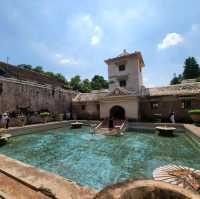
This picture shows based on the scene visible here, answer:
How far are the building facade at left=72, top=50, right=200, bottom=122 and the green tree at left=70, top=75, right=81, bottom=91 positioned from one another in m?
14.1

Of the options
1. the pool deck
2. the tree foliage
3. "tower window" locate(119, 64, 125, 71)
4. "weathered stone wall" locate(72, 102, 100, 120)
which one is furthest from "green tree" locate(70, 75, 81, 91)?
the tree foliage

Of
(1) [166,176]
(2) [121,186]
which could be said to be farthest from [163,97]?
(2) [121,186]

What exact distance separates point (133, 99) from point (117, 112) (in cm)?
356

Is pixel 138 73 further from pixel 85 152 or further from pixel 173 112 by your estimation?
pixel 85 152

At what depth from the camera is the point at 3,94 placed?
12.6 meters

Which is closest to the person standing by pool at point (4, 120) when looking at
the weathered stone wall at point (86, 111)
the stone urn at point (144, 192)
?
the weathered stone wall at point (86, 111)

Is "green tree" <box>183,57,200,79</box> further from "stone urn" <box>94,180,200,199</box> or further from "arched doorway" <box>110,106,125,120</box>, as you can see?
"stone urn" <box>94,180,200,199</box>

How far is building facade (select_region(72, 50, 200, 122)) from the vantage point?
14180 millimetres

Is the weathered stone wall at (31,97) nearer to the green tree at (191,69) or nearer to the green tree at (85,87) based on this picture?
the green tree at (85,87)

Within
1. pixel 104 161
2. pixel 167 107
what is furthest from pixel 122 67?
pixel 104 161

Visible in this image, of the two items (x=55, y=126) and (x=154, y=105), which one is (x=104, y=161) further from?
(x=154, y=105)

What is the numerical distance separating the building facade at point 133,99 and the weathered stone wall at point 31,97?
2.46 meters

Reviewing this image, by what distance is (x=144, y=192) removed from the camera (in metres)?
1.79

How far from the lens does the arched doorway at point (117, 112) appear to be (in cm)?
1702
